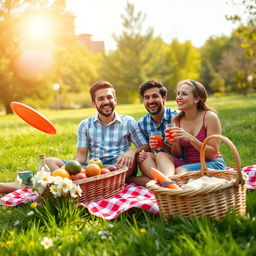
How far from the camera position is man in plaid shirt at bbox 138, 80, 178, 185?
4.40m

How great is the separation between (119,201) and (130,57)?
4306 centimetres

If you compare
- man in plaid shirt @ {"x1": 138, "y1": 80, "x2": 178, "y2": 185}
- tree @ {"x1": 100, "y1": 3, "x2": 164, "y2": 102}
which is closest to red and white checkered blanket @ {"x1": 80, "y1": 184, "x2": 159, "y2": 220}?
man in plaid shirt @ {"x1": 138, "y1": 80, "x2": 178, "y2": 185}

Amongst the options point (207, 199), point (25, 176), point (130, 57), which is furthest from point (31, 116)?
point (130, 57)

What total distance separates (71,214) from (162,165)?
135cm

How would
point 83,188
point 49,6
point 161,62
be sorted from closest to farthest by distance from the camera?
point 83,188 → point 49,6 → point 161,62

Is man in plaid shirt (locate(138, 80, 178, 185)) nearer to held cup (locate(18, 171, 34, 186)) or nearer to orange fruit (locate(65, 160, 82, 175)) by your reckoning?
orange fruit (locate(65, 160, 82, 175))

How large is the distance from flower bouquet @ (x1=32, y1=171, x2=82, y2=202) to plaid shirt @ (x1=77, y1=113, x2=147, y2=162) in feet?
4.27

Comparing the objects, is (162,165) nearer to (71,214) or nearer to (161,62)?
(71,214)

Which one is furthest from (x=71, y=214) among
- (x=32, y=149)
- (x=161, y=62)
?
(x=161, y=62)

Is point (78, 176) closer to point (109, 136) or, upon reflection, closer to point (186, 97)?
point (109, 136)

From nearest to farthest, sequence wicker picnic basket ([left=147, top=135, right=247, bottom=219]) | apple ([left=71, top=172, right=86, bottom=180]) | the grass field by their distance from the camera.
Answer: the grass field, wicker picnic basket ([left=147, top=135, right=247, bottom=219]), apple ([left=71, top=172, right=86, bottom=180])

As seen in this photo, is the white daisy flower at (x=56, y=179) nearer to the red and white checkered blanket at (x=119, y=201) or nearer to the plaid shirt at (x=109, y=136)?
the red and white checkered blanket at (x=119, y=201)

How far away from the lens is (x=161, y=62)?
4775 centimetres

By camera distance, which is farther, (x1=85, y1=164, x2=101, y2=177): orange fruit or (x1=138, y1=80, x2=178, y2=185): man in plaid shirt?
(x1=138, y1=80, x2=178, y2=185): man in plaid shirt
